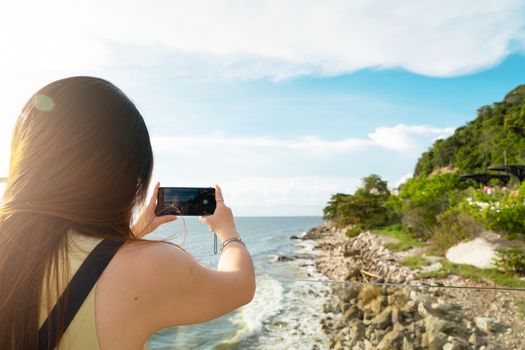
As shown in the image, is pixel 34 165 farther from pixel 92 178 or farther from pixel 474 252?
pixel 474 252

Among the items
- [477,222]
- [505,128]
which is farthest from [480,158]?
[477,222]

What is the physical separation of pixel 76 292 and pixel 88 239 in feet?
0.37

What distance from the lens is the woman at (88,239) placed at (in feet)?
2.71

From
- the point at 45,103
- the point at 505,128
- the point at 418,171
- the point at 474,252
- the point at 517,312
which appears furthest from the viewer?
the point at 418,171

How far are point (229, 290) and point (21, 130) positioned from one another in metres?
0.61

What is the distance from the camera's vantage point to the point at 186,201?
1298mm

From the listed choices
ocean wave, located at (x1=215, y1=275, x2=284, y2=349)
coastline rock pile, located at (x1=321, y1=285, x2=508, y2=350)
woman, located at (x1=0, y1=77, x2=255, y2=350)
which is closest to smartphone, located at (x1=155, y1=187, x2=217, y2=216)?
woman, located at (x1=0, y1=77, x2=255, y2=350)

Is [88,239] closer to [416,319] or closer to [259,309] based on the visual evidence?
[259,309]

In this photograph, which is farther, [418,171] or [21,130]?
[418,171]

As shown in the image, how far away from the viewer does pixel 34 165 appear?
90 centimetres

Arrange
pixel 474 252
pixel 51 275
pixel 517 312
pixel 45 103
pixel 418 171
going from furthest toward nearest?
1. pixel 418 171
2. pixel 474 252
3. pixel 517 312
4. pixel 45 103
5. pixel 51 275

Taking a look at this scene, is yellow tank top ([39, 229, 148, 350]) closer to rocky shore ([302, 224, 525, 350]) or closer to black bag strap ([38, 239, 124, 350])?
black bag strap ([38, 239, 124, 350])

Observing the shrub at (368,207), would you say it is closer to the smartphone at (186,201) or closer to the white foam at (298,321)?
the white foam at (298,321)

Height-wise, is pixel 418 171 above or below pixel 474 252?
above
